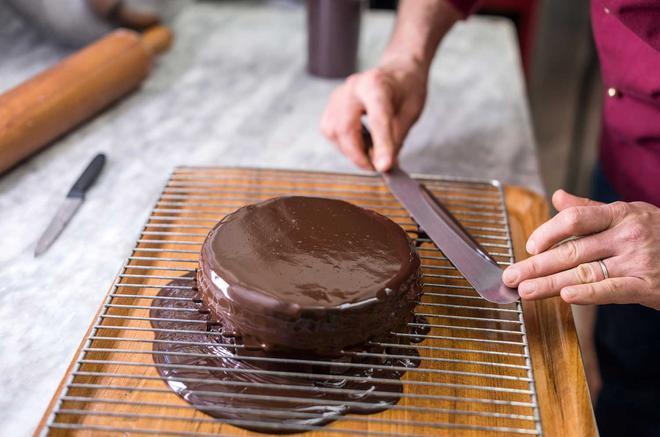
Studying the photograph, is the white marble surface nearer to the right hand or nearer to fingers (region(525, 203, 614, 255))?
the right hand

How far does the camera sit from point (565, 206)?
1.03 metres

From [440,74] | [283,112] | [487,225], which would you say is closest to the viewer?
[487,225]

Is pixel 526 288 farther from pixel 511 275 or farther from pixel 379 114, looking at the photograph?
pixel 379 114

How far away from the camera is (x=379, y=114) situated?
130 centimetres

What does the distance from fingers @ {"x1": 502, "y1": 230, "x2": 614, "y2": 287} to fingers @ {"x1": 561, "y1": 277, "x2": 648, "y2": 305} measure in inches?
1.5

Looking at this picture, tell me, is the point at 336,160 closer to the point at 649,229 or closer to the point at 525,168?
the point at 525,168

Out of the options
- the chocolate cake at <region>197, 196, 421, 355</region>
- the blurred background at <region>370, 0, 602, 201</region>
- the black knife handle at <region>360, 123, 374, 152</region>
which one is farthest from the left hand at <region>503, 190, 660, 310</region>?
the blurred background at <region>370, 0, 602, 201</region>

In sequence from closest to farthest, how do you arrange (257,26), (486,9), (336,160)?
1. (336,160)
2. (257,26)
3. (486,9)

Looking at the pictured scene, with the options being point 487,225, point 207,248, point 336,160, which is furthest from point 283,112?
point 207,248

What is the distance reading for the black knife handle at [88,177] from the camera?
1.32m

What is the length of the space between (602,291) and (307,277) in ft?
1.31

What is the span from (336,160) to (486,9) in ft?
5.83

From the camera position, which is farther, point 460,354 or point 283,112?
point 283,112

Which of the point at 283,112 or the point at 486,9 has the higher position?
the point at 283,112
